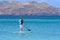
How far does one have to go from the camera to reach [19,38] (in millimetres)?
24156

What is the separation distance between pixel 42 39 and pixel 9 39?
245 centimetres

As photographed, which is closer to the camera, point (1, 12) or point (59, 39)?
point (59, 39)

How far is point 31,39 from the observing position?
2361cm

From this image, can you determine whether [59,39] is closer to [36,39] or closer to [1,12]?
[36,39]

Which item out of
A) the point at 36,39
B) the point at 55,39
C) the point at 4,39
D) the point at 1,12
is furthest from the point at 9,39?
the point at 1,12

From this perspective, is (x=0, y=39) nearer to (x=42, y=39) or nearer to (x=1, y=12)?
(x=42, y=39)

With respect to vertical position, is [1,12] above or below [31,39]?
above

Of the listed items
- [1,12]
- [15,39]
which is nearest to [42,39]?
[15,39]

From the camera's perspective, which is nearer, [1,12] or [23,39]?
[23,39]

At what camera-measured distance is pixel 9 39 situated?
23172 mm

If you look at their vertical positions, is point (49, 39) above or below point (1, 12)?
below

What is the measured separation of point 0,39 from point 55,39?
4.17m

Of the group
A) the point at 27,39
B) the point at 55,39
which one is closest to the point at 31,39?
the point at 27,39

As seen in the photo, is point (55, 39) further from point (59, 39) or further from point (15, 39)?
point (15, 39)
